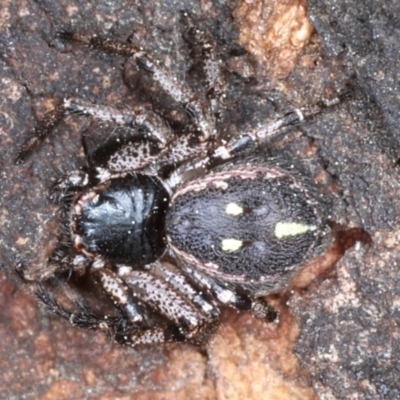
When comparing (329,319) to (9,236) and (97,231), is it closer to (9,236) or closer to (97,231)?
(97,231)

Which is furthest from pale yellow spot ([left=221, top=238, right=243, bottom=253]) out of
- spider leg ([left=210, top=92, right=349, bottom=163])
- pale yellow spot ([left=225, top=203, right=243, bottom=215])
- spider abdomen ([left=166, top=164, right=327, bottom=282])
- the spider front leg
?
the spider front leg

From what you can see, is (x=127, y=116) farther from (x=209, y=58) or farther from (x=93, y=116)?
(x=209, y=58)

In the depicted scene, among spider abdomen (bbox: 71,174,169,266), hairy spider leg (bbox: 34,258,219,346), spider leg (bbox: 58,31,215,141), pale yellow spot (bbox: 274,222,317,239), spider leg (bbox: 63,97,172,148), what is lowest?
hairy spider leg (bbox: 34,258,219,346)

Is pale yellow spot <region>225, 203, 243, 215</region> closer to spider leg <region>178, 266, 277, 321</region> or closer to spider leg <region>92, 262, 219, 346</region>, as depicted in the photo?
spider leg <region>178, 266, 277, 321</region>

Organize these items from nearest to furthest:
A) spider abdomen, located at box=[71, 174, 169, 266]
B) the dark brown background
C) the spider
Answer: the dark brown background
the spider
spider abdomen, located at box=[71, 174, 169, 266]

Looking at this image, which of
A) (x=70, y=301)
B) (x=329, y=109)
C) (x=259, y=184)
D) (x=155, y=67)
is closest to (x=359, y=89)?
(x=329, y=109)

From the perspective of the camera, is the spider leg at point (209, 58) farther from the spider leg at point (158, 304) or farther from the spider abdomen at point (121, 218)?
the spider leg at point (158, 304)
